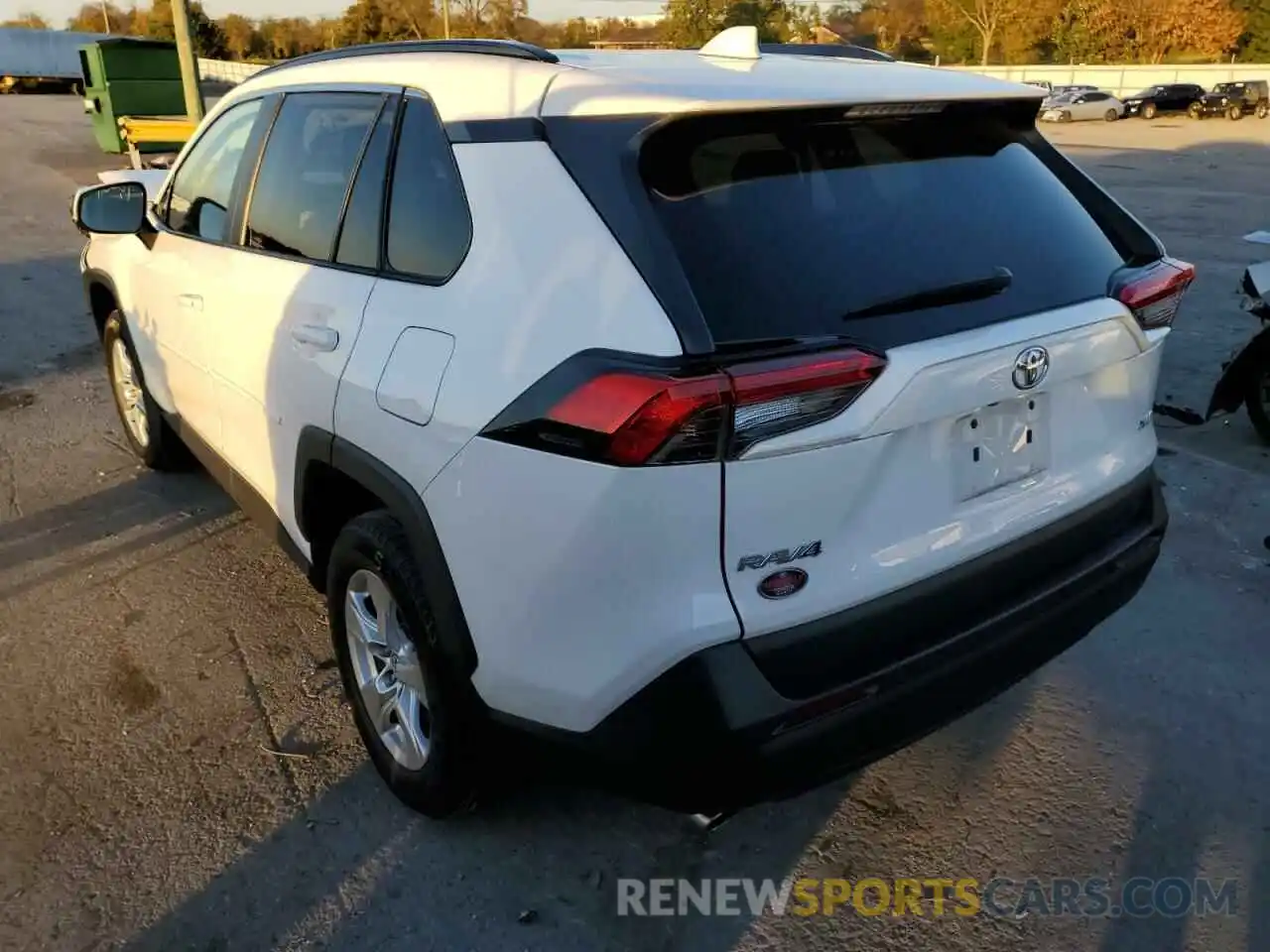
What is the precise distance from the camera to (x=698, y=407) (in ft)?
6.07

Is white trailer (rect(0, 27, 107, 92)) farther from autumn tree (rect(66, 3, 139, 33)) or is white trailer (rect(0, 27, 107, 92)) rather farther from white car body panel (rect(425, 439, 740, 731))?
white car body panel (rect(425, 439, 740, 731))

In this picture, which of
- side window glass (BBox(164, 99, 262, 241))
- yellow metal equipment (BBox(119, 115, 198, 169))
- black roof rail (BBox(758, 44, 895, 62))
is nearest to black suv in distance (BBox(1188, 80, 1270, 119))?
yellow metal equipment (BBox(119, 115, 198, 169))

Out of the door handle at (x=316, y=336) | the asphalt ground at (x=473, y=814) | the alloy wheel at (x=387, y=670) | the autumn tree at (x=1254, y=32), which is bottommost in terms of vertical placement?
the asphalt ground at (x=473, y=814)

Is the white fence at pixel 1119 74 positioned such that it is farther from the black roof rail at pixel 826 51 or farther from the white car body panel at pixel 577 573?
the white car body panel at pixel 577 573

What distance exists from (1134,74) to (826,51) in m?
60.5

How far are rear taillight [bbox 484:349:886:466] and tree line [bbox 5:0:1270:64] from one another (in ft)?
167

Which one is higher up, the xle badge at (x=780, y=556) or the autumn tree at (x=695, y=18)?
the autumn tree at (x=695, y=18)

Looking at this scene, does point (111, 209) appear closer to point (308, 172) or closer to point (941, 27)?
point (308, 172)

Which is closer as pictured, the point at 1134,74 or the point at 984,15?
the point at 1134,74

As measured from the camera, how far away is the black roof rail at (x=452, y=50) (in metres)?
2.43

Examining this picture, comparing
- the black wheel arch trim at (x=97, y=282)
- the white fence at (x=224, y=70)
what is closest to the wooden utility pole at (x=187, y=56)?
the black wheel arch trim at (x=97, y=282)

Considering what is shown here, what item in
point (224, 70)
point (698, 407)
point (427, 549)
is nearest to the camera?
point (698, 407)

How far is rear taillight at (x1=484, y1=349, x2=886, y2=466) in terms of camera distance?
6.10ft

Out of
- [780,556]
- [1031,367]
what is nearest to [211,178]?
[780,556]
